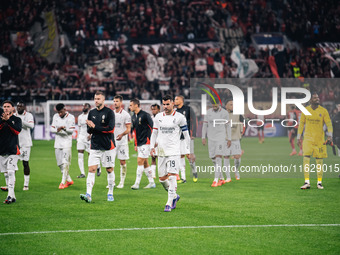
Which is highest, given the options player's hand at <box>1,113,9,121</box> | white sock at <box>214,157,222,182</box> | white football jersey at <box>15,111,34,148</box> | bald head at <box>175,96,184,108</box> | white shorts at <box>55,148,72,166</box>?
bald head at <box>175,96,184,108</box>

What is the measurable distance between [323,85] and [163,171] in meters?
30.9

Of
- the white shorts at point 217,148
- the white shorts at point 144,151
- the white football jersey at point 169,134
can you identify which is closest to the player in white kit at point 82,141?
the white shorts at point 144,151

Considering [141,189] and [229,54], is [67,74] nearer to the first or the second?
[229,54]

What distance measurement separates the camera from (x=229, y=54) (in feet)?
140

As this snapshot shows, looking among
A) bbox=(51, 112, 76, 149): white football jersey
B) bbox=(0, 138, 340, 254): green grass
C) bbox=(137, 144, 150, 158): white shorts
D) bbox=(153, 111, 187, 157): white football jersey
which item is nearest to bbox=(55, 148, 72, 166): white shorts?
bbox=(51, 112, 76, 149): white football jersey

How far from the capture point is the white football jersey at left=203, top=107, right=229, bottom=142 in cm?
1592

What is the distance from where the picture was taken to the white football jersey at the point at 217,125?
15.9 metres

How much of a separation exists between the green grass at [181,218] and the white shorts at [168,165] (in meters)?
0.84

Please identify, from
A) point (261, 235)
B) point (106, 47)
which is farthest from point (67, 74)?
point (261, 235)

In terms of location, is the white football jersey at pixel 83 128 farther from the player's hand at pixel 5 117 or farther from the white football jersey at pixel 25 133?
the player's hand at pixel 5 117

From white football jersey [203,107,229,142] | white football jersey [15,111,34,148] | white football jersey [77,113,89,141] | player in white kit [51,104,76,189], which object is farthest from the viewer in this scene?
white football jersey [77,113,89,141]

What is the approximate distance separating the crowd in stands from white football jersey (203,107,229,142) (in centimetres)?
2300

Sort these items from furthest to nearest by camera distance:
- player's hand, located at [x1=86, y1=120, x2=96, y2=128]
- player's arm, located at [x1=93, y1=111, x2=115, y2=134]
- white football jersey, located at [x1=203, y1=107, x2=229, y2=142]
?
1. white football jersey, located at [x1=203, y1=107, x2=229, y2=142]
2. player's arm, located at [x1=93, y1=111, x2=115, y2=134]
3. player's hand, located at [x1=86, y1=120, x2=96, y2=128]

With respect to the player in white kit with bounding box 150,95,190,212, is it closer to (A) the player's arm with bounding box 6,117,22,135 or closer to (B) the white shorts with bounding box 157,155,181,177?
(B) the white shorts with bounding box 157,155,181,177
